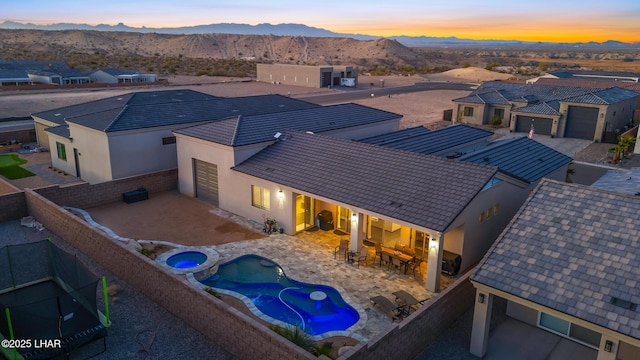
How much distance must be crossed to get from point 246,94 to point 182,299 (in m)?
62.3

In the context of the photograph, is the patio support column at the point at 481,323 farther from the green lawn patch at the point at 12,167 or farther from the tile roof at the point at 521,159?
the green lawn patch at the point at 12,167

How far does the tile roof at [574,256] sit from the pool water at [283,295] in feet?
16.2

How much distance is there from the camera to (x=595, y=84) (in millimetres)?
59875

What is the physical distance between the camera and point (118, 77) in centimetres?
7631

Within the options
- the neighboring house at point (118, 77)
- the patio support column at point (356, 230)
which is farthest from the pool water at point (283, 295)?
the neighboring house at point (118, 77)

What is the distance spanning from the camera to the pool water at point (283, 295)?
14797 mm

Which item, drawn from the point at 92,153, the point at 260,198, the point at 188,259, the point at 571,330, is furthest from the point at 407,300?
the point at 92,153

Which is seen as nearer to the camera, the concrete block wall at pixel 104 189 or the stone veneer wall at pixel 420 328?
the stone veneer wall at pixel 420 328

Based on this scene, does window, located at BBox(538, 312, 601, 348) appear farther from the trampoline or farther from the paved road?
the paved road

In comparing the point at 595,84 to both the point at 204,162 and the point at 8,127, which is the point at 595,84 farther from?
the point at 8,127

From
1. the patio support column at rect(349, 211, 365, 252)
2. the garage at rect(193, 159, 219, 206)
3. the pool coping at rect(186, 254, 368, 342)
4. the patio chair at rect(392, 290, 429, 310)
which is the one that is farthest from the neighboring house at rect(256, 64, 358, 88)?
the patio chair at rect(392, 290, 429, 310)

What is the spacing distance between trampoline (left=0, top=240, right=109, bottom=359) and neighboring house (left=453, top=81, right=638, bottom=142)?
142ft

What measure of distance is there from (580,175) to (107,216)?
30.3 metres

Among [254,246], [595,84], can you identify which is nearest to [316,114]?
[254,246]
